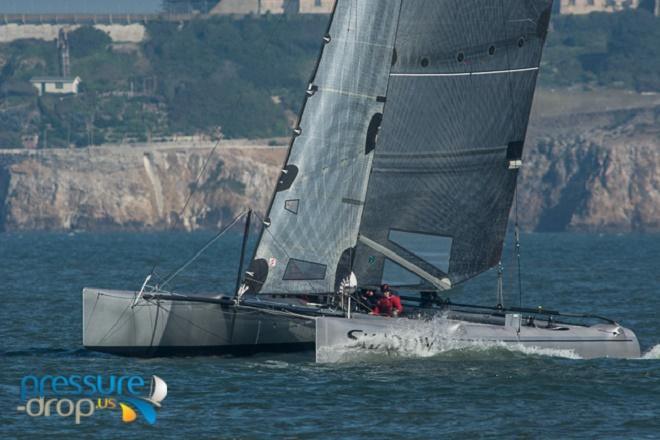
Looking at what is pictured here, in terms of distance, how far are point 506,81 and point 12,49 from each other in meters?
155

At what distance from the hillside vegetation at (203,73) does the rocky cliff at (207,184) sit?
16.4 m

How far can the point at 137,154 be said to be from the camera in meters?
128

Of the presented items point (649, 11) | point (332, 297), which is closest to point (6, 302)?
point (332, 297)

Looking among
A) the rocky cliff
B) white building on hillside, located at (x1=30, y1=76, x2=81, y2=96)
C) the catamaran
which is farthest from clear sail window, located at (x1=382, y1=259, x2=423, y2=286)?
white building on hillside, located at (x1=30, y1=76, x2=81, y2=96)

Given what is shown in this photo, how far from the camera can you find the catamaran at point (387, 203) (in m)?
25.5

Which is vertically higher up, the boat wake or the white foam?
the boat wake

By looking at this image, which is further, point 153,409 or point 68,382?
point 68,382

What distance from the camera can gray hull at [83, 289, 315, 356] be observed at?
2547cm

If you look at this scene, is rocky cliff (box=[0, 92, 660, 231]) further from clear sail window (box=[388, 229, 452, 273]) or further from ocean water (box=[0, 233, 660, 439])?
clear sail window (box=[388, 229, 452, 273])

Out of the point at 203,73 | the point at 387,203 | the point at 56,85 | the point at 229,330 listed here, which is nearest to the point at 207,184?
the point at 203,73

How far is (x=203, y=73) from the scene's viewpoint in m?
168

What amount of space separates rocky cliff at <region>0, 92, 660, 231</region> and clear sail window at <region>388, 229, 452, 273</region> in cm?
9327

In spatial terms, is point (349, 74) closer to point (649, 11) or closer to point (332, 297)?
point (332, 297)

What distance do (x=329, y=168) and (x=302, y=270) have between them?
158 centimetres
